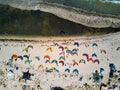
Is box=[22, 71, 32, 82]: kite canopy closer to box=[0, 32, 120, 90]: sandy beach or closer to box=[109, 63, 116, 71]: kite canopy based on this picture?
box=[0, 32, 120, 90]: sandy beach

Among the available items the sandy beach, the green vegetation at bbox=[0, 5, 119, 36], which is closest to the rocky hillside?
the green vegetation at bbox=[0, 5, 119, 36]

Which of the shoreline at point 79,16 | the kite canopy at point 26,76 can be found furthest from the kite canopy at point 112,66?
the kite canopy at point 26,76

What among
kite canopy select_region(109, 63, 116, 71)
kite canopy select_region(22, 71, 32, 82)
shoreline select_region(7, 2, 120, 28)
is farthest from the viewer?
shoreline select_region(7, 2, 120, 28)

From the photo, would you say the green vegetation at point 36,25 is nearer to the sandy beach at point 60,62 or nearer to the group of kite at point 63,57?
the sandy beach at point 60,62

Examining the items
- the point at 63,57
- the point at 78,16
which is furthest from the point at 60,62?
the point at 78,16

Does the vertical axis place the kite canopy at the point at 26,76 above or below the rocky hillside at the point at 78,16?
below
